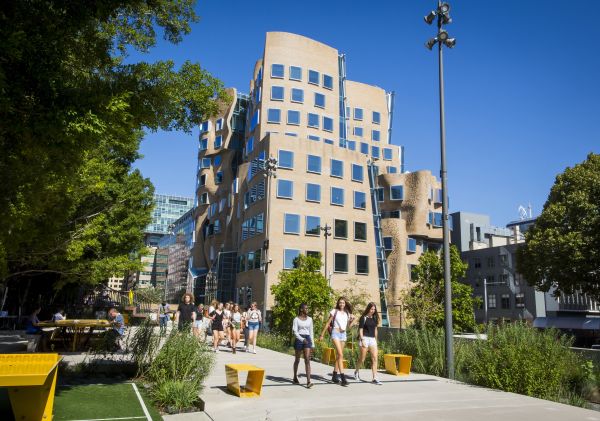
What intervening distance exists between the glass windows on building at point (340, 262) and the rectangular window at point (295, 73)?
20899 millimetres

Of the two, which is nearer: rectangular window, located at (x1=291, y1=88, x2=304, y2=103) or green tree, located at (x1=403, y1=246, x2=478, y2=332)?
green tree, located at (x1=403, y1=246, x2=478, y2=332)

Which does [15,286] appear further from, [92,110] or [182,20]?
[92,110]

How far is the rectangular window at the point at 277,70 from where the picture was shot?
52500mm

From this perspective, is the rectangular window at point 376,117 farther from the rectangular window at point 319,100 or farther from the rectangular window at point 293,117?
the rectangular window at point 293,117

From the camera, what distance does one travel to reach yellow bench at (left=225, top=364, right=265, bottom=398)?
8930 mm

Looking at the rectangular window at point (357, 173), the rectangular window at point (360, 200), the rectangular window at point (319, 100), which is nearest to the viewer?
the rectangular window at point (360, 200)

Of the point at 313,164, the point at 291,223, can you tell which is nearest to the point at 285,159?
the point at 313,164

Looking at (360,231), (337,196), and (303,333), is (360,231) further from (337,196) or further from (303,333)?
(303,333)

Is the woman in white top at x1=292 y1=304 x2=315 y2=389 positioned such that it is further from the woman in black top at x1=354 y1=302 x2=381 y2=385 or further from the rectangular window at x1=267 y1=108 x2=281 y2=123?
the rectangular window at x1=267 y1=108 x2=281 y2=123

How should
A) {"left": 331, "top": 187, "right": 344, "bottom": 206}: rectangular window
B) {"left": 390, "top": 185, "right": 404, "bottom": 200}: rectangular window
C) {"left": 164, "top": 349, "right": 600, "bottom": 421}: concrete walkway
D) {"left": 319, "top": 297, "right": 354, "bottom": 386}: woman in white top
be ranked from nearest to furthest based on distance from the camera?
{"left": 164, "top": 349, "right": 600, "bottom": 421}: concrete walkway < {"left": 319, "top": 297, "right": 354, "bottom": 386}: woman in white top < {"left": 331, "top": 187, "right": 344, "bottom": 206}: rectangular window < {"left": 390, "top": 185, "right": 404, "bottom": 200}: rectangular window

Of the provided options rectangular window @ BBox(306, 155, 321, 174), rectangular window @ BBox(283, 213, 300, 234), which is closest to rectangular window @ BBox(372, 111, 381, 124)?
rectangular window @ BBox(306, 155, 321, 174)

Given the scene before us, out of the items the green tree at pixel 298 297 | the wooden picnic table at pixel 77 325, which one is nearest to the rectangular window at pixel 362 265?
the green tree at pixel 298 297

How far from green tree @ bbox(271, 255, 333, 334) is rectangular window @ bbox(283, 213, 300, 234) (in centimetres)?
1783

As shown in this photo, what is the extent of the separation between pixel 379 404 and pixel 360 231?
38.7 meters
